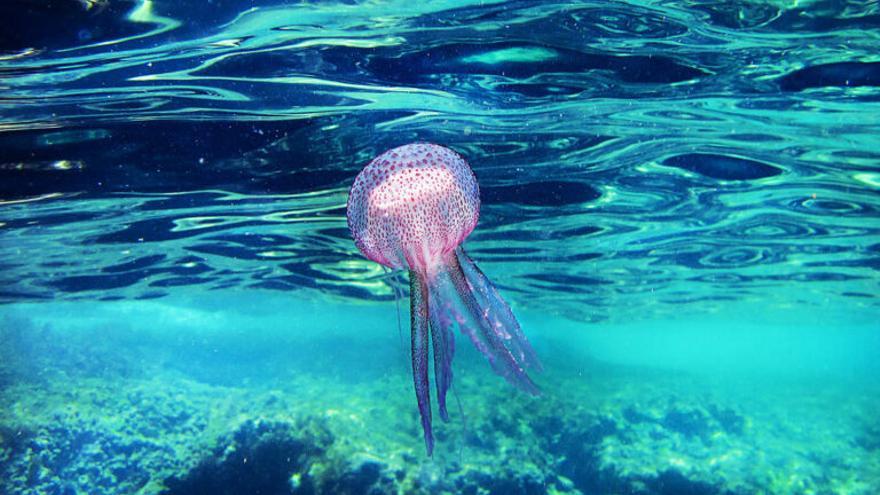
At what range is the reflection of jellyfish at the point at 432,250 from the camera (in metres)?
3.29

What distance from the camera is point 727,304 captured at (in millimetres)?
27234

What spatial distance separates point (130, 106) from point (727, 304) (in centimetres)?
2900

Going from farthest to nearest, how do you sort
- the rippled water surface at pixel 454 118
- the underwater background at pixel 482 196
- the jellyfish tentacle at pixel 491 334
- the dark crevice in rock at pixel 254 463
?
1. the dark crevice in rock at pixel 254 463
2. the underwater background at pixel 482 196
3. the rippled water surface at pixel 454 118
4. the jellyfish tentacle at pixel 491 334

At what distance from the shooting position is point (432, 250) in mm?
3359

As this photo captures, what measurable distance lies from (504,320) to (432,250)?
75cm

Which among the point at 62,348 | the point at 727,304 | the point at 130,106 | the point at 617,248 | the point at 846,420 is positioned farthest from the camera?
the point at 62,348

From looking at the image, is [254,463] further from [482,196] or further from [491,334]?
[491,334]

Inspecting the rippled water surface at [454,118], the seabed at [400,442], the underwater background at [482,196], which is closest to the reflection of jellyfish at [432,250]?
the underwater background at [482,196]

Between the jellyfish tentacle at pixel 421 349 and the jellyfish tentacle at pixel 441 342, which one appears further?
the jellyfish tentacle at pixel 441 342

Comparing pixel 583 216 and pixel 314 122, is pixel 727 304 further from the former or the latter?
pixel 314 122

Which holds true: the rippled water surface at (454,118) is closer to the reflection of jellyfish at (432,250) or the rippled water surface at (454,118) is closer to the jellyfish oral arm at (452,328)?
the reflection of jellyfish at (432,250)

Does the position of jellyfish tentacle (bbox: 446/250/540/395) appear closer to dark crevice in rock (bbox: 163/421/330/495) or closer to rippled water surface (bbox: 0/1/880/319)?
rippled water surface (bbox: 0/1/880/319)

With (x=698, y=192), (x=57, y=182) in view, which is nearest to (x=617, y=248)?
(x=698, y=192)

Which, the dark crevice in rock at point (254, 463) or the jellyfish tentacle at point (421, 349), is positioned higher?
the jellyfish tentacle at point (421, 349)
